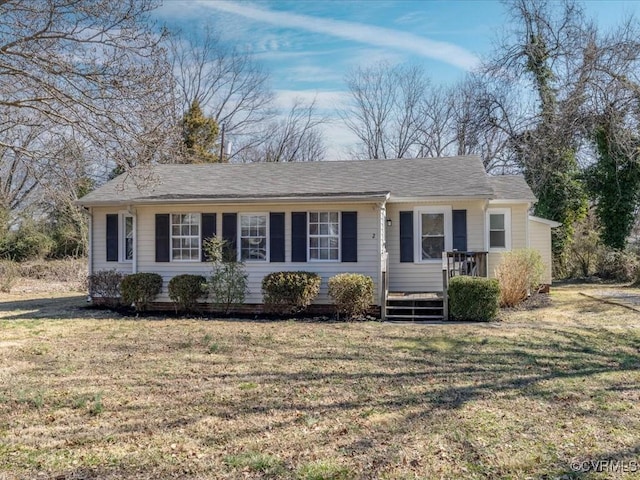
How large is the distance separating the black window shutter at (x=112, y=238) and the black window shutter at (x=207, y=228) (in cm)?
271

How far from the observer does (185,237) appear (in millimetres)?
12891

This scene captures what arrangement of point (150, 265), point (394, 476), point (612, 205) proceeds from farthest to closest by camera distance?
point (612, 205) → point (150, 265) → point (394, 476)

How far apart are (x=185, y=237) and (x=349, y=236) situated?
431cm

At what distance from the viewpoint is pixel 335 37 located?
20797 mm

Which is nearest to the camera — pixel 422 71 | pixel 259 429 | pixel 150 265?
pixel 259 429

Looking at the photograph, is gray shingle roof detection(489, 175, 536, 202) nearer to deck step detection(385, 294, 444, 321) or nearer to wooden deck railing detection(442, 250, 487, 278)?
wooden deck railing detection(442, 250, 487, 278)

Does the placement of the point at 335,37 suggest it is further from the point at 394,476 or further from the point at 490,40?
the point at 394,476

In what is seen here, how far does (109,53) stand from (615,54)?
12.7 m

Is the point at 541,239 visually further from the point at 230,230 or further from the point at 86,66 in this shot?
the point at 86,66

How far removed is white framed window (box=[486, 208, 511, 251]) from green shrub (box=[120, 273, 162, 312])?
9468mm

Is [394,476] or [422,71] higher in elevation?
[422,71]

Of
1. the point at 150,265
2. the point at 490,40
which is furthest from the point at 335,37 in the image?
the point at 150,265

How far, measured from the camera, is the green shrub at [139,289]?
1218 cm

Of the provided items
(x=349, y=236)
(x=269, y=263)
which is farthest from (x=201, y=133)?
(x=349, y=236)
